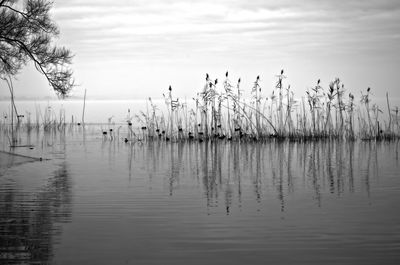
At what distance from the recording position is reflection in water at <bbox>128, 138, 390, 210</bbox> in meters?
7.43

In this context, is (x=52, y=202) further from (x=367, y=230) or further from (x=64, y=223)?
(x=367, y=230)

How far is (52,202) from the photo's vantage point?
20.8 ft

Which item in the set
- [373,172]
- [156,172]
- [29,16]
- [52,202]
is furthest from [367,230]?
[29,16]

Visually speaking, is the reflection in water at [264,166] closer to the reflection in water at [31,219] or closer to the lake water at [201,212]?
the lake water at [201,212]

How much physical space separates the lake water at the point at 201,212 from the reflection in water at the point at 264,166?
0.03 meters

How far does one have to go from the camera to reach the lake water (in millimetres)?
4143

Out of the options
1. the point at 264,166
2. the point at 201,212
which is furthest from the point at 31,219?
the point at 264,166

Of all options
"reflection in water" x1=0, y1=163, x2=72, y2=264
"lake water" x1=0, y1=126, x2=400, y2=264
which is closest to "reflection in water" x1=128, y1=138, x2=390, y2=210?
"lake water" x1=0, y1=126, x2=400, y2=264

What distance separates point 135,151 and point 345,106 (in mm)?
7453

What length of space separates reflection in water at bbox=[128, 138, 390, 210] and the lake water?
0.03m

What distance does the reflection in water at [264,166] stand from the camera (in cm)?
743

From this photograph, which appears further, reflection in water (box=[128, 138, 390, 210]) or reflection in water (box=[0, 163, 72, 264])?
reflection in water (box=[128, 138, 390, 210])

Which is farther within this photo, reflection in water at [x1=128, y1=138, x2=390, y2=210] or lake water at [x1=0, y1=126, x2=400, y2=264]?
reflection in water at [x1=128, y1=138, x2=390, y2=210]

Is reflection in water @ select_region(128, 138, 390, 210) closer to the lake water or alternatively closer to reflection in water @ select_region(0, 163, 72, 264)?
the lake water
